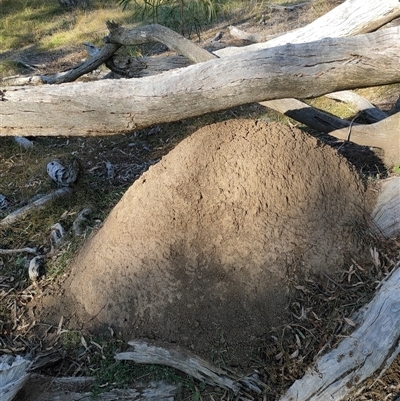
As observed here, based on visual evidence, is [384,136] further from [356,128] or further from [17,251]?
[17,251]

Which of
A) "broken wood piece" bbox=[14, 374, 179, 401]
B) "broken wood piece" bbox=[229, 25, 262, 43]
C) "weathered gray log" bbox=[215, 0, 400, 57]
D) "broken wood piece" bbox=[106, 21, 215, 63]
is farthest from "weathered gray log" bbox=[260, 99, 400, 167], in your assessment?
"broken wood piece" bbox=[229, 25, 262, 43]

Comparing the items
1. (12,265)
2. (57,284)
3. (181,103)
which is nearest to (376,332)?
(181,103)

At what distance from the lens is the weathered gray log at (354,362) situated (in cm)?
212

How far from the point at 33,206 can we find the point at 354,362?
3.04 m

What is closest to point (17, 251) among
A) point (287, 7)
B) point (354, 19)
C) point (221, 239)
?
point (221, 239)

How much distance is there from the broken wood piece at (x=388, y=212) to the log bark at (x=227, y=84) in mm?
712

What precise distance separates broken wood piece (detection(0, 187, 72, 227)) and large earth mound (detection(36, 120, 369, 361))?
1320 millimetres

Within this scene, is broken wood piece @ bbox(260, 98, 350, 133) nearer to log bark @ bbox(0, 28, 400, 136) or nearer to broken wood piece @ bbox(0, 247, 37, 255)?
log bark @ bbox(0, 28, 400, 136)

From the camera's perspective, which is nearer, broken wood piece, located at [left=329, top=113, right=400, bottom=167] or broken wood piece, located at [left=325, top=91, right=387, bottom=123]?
broken wood piece, located at [left=329, top=113, right=400, bottom=167]

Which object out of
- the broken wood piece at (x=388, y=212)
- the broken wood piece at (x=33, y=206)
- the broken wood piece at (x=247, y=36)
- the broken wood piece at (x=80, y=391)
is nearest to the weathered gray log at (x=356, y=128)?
the broken wood piece at (x=388, y=212)

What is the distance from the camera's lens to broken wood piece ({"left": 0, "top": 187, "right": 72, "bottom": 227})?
4.08 meters

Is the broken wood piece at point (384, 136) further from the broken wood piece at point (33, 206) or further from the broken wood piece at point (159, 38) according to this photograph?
the broken wood piece at point (33, 206)

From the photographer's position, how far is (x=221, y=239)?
2764 mm

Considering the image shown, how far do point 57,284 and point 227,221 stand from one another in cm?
122
